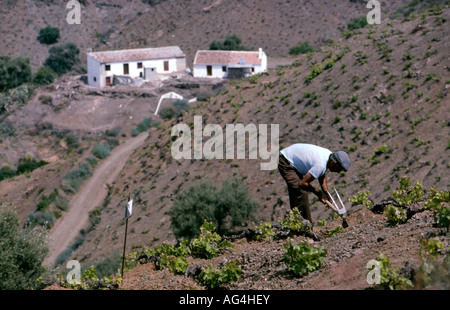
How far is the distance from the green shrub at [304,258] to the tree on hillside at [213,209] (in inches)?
492

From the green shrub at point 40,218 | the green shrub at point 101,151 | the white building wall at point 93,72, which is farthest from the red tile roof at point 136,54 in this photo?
the green shrub at point 40,218

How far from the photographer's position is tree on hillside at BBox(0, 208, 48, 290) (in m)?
11.8

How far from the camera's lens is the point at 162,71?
54.8 meters

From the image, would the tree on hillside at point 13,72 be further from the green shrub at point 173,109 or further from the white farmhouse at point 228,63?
the green shrub at point 173,109

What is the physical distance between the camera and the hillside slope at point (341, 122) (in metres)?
18.1

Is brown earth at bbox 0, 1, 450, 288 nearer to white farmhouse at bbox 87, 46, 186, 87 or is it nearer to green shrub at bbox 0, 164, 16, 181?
green shrub at bbox 0, 164, 16, 181

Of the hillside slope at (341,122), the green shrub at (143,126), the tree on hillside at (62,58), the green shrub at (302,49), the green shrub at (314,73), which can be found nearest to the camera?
the hillside slope at (341,122)

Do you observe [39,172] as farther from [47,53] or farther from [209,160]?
[47,53]

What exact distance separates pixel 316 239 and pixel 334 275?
1971 millimetres

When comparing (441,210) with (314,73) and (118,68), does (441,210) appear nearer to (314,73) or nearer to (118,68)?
(314,73)
